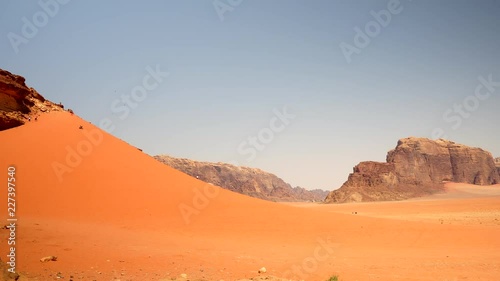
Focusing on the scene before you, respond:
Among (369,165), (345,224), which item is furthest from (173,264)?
(369,165)

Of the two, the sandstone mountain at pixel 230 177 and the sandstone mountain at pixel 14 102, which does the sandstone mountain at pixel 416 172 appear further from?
the sandstone mountain at pixel 14 102

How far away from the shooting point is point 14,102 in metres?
15.2

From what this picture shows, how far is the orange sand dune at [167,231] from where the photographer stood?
7793mm

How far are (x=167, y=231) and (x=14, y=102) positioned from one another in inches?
409

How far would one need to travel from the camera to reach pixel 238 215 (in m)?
15.4

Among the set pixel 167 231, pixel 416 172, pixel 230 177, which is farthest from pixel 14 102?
pixel 230 177

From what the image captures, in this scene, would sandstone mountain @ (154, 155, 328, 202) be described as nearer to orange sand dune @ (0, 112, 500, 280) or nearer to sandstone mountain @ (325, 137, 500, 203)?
sandstone mountain @ (325, 137, 500, 203)

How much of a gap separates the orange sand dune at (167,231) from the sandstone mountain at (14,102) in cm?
54

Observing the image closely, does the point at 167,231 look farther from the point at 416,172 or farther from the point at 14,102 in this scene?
the point at 416,172

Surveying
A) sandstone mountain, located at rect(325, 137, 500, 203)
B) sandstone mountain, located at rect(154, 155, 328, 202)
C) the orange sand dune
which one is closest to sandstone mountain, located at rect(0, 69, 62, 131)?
the orange sand dune

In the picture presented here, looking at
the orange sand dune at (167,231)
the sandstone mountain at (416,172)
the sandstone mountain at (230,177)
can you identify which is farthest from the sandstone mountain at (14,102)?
the sandstone mountain at (230,177)

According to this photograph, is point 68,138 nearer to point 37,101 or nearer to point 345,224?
point 37,101

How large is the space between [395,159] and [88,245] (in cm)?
9954

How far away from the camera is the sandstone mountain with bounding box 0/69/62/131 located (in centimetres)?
1472
